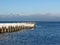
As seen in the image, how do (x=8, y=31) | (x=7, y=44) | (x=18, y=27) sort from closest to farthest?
(x=7, y=44) → (x=8, y=31) → (x=18, y=27)

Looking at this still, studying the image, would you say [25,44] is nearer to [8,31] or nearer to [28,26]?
[8,31]

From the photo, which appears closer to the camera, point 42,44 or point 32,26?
point 42,44

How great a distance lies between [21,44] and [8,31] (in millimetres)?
18834

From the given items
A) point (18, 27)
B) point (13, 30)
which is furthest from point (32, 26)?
point (13, 30)

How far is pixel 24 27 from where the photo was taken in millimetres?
67688

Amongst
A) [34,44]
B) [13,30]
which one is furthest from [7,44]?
[13,30]

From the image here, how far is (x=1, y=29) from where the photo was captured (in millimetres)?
45062

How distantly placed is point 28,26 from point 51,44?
37.6 m

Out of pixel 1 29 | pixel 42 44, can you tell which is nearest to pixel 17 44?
pixel 42 44

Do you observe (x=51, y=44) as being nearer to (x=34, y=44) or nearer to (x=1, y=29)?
(x=34, y=44)

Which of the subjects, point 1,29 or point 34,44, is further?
point 1,29

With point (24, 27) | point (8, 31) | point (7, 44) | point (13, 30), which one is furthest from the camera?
point (24, 27)

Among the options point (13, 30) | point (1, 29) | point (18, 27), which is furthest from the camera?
point (18, 27)

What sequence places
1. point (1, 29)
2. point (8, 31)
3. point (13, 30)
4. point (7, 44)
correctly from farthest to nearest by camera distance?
point (13, 30) → point (8, 31) → point (1, 29) → point (7, 44)
